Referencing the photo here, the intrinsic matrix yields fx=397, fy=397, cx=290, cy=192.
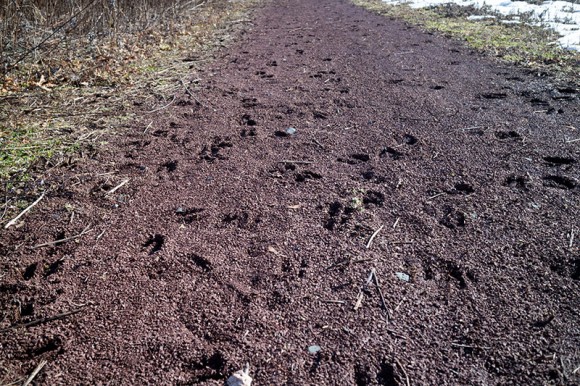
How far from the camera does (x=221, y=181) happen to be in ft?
8.73

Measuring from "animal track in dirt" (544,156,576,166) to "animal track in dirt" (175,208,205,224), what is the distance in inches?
93.5

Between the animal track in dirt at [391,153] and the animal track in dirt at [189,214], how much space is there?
1401 mm

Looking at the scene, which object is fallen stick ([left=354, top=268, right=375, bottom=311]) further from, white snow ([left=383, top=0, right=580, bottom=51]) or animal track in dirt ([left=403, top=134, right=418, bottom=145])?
white snow ([left=383, top=0, right=580, bottom=51])

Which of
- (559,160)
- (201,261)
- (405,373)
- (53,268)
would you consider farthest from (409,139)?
(53,268)

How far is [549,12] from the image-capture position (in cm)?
799

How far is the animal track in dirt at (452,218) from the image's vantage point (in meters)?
2.21

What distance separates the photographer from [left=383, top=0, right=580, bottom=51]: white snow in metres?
6.17

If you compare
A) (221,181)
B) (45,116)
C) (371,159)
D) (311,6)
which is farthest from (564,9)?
(45,116)

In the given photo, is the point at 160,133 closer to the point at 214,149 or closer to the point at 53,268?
the point at 214,149

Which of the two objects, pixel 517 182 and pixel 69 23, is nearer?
pixel 517 182

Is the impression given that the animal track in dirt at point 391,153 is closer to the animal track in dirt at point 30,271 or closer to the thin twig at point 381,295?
the thin twig at point 381,295

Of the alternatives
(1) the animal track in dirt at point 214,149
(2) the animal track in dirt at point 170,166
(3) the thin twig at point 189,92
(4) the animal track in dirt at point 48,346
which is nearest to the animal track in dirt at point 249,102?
(3) the thin twig at point 189,92

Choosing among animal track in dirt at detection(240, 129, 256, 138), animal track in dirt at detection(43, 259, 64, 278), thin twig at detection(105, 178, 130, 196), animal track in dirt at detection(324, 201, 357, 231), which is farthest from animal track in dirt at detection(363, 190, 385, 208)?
animal track in dirt at detection(43, 259, 64, 278)

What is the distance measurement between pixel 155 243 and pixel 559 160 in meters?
2.71
